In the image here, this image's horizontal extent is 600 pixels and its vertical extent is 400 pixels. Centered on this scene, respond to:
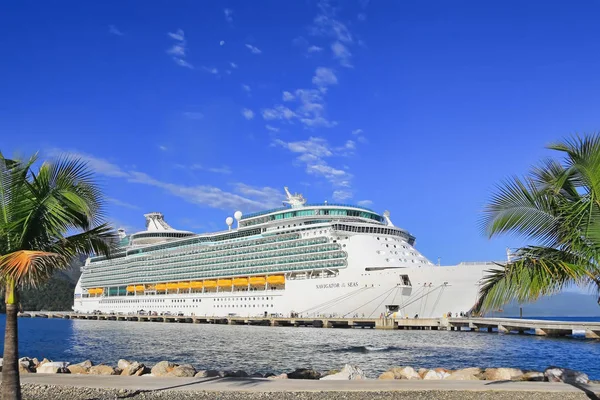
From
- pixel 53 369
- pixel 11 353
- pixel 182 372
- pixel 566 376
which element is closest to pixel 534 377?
pixel 566 376

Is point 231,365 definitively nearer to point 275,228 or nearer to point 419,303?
point 419,303

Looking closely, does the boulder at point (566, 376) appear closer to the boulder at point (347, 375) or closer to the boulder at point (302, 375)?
the boulder at point (347, 375)

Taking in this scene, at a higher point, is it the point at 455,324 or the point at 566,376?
the point at 566,376

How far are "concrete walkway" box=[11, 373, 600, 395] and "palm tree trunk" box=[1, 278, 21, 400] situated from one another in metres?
2.76

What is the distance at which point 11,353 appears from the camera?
25.3ft

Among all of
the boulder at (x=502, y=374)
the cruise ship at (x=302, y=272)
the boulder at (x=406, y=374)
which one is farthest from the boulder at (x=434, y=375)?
the cruise ship at (x=302, y=272)

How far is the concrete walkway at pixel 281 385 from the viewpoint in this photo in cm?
1020

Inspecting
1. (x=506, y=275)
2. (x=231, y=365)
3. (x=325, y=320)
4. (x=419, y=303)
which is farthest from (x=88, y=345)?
(x=506, y=275)

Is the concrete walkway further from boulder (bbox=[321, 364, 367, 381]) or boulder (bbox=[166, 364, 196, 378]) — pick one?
boulder (bbox=[321, 364, 367, 381])

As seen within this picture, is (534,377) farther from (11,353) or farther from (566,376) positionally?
(11,353)

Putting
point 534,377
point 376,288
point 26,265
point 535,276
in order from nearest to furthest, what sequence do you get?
point 26,265, point 535,276, point 534,377, point 376,288

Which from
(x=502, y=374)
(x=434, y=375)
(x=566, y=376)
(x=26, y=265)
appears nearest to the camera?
(x=26, y=265)

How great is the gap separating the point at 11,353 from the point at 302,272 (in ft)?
156

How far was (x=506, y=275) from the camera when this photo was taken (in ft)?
26.2
